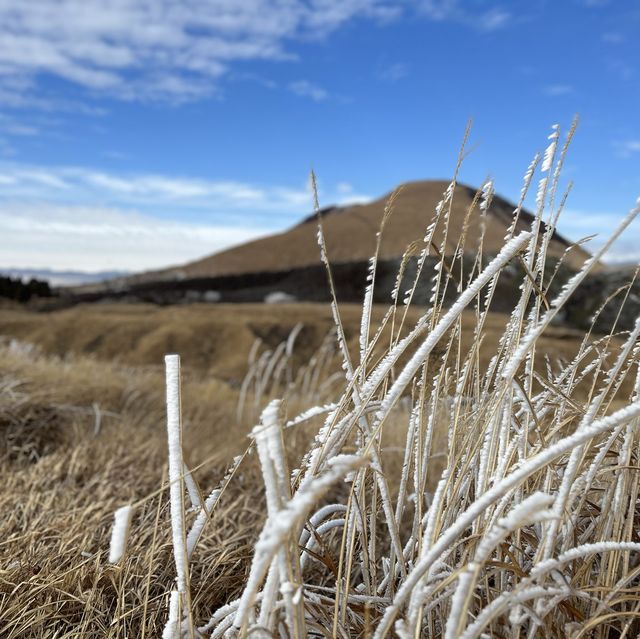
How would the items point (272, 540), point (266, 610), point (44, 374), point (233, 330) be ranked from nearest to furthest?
point (272, 540)
point (266, 610)
point (44, 374)
point (233, 330)

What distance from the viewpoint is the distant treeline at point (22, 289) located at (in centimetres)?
1461

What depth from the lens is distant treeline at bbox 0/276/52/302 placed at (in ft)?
47.9

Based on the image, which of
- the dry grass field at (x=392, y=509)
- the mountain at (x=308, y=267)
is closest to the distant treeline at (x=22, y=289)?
the mountain at (x=308, y=267)

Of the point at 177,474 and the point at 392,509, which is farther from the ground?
the point at 177,474

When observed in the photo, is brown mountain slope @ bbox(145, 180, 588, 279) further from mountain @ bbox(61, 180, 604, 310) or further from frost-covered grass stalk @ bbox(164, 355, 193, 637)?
frost-covered grass stalk @ bbox(164, 355, 193, 637)

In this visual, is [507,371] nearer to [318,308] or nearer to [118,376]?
[118,376]

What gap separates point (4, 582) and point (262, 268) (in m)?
17.8

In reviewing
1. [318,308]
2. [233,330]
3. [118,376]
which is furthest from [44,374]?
[318,308]

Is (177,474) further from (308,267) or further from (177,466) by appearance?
(308,267)

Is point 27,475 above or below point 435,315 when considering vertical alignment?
below

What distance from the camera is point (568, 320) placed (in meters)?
11.5

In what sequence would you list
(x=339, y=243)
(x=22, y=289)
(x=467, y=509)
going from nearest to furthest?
(x=467, y=509) < (x=22, y=289) < (x=339, y=243)

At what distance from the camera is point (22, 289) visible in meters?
14.9

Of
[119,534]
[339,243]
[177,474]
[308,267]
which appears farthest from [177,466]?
[339,243]
